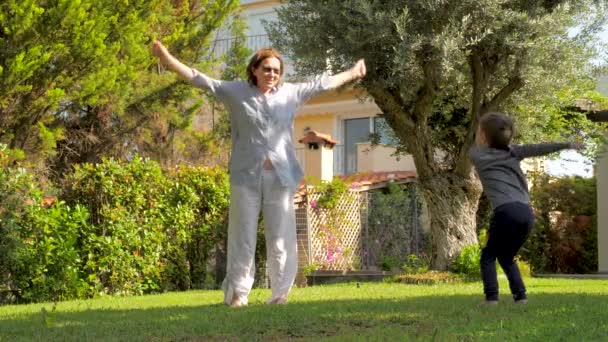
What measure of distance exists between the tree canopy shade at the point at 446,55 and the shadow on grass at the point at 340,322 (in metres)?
4.87

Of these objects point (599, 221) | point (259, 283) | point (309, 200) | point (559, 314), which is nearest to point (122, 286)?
point (259, 283)

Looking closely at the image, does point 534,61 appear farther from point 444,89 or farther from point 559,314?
point 559,314

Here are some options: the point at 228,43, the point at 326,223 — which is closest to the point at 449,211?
the point at 326,223

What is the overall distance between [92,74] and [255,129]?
8.60 meters

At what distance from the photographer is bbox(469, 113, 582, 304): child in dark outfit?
7000 mm

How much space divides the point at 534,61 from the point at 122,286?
603cm

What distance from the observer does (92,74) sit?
15570 mm

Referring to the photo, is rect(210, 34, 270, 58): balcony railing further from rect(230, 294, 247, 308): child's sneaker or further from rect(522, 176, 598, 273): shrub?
rect(230, 294, 247, 308): child's sneaker

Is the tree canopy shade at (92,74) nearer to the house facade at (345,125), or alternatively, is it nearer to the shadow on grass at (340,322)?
the house facade at (345,125)

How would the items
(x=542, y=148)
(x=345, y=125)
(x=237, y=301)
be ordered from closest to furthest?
(x=542, y=148) < (x=237, y=301) < (x=345, y=125)

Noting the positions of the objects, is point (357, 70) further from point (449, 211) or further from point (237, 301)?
point (449, 211)

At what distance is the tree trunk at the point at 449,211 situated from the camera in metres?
13.3

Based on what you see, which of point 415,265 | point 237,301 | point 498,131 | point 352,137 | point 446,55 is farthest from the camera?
point 352,137

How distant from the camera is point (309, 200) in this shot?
16.1m
